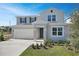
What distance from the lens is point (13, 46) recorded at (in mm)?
10625

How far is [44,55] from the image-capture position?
32.5 ft

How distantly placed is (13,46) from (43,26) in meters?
2.50

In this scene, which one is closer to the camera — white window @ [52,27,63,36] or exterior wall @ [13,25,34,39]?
exterior wall @ [13,25,34,39]

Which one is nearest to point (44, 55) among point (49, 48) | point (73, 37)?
point (49, 48)

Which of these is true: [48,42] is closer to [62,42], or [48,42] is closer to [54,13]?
[62,42]

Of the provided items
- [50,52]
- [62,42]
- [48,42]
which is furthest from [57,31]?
[50,52]

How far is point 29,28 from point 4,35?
1532mm

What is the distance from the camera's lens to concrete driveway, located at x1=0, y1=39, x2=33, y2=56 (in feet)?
33.1

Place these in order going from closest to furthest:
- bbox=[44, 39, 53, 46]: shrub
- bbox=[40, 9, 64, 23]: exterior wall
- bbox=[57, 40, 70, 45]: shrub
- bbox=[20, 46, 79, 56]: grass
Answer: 1. bbox=[20, 46, 79, 56]: grass
2. bbox=[57, 40, 70, 45]: shrub
3. bbox=[44, 39, 53, 46]: shrub
4. bbox=[40, 9, 64, 23]: exterior wall

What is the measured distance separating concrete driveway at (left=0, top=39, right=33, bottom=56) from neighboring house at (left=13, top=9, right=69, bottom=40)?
1.44 ft

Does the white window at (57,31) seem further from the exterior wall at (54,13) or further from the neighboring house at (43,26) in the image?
the exterior wall at (54,13)

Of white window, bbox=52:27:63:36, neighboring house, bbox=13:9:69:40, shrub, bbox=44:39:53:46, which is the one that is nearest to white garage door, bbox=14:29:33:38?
neighboring house, bbox=13:9:69:40

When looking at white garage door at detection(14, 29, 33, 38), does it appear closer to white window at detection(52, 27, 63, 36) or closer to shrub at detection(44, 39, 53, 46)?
shrub at detection(44, 39, 53, 46)

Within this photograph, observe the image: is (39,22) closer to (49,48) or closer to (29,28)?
(29,28)
